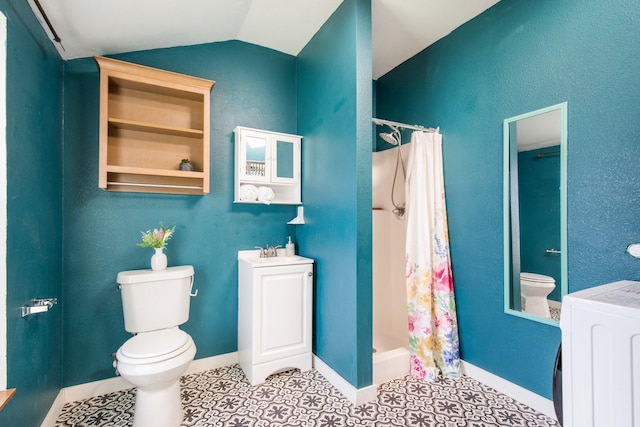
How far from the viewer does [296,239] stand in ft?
8.84

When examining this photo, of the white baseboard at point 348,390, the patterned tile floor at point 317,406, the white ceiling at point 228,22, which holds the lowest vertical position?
the patterned tile floor at point 317,406

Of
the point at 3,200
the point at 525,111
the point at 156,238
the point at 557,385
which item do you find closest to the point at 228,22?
the point at 156,238

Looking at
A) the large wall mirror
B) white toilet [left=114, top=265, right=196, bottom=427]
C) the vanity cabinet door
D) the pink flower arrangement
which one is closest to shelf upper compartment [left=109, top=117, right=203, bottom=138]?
the pink flower arrangement

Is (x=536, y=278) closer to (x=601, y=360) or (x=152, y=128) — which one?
(x=601, y=360)

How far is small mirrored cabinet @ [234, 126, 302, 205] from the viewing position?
236 centimetres

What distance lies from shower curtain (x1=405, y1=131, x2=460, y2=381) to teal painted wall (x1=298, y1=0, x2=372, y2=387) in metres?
0.48

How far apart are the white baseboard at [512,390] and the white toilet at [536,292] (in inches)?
19.4

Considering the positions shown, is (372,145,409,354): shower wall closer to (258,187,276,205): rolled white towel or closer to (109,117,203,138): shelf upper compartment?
(258,187,276,205): rolled white towel

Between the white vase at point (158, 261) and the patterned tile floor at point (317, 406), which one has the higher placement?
the white vase at point (158, 261)

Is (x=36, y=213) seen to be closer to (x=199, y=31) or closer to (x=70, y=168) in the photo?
(x=70, y=168)

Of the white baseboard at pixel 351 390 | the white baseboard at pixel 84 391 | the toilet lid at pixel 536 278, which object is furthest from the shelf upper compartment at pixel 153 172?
the toilet lid at pixel 536 278

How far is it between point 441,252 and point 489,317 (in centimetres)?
54

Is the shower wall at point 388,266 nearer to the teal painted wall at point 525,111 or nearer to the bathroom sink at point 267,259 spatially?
the teal painted wall at point 525,111

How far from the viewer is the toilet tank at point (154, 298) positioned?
1.91 m
